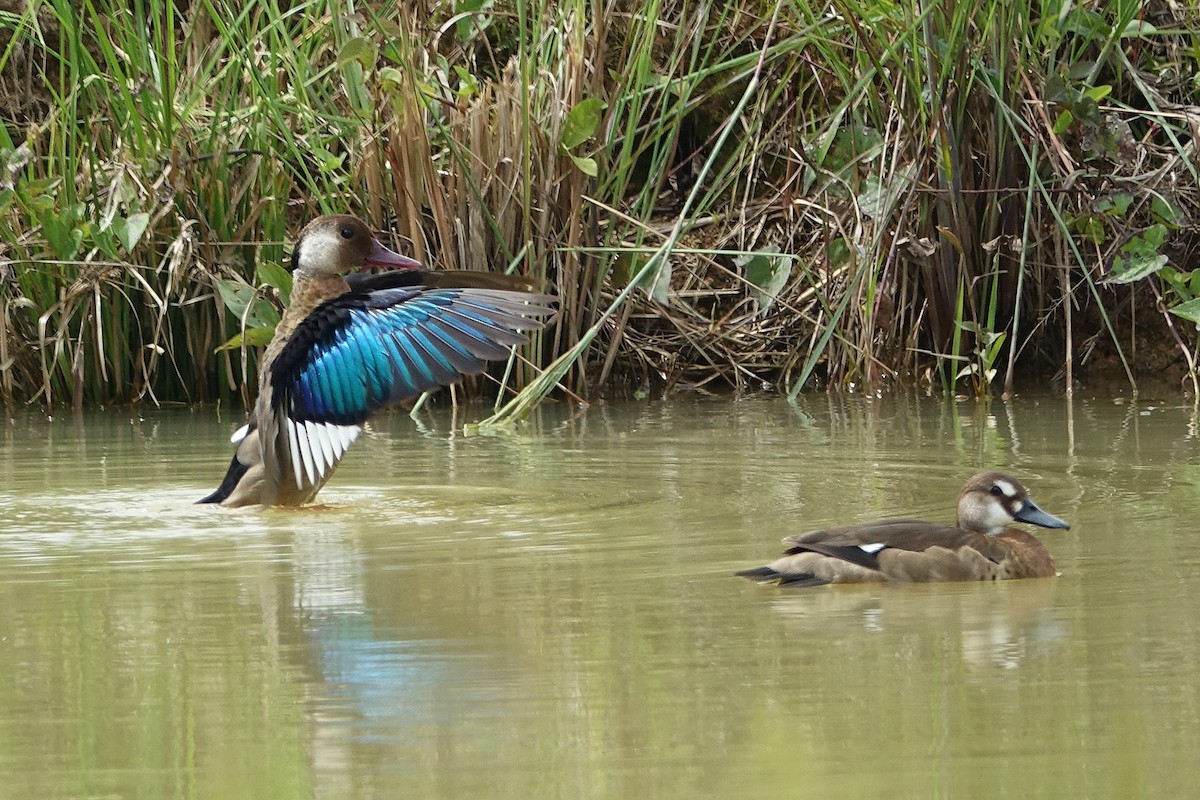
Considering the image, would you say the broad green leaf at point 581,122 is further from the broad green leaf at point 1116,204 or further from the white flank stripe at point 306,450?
the white flank stripe at point 306,450

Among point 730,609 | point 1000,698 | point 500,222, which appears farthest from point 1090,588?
point 500,222

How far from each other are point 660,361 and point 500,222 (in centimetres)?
126

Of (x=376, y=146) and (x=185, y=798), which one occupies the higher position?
(x=376, y=146)

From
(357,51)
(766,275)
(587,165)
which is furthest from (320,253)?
(766,275)

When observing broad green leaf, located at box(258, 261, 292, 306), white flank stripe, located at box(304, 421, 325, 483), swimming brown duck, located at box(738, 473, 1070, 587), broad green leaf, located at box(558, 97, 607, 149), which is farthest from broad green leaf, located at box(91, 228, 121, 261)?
swimming brown duck, located at box(738, 473, 1070, 587)

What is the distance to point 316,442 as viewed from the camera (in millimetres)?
5812

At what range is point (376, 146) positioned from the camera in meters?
8.79

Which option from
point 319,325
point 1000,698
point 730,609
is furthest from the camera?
point 319,325

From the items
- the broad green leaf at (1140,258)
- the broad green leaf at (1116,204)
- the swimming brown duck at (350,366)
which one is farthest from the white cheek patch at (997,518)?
the broad green leaf at (1116,204)

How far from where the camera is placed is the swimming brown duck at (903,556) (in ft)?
14.1

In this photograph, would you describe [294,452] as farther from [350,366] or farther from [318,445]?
[350,366]

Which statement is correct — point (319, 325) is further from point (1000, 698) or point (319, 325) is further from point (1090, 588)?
point (1000, 698)

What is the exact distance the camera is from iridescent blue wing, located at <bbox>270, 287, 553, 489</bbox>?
5695 millimetres

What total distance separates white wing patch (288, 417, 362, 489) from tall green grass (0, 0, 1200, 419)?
2.53m
